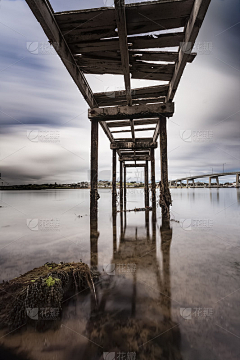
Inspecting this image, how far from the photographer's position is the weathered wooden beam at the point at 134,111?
6.63 metres

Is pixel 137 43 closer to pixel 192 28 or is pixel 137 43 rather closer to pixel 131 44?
pixel 131 44

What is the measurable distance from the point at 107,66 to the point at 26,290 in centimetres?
568

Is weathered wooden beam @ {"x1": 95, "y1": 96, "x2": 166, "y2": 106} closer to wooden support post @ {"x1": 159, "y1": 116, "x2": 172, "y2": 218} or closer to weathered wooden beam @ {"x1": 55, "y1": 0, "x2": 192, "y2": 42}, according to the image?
wooden support post @ {"x1": 159, "y1": 116, "x2": 172, "y2": 218}

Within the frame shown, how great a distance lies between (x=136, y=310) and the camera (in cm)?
204

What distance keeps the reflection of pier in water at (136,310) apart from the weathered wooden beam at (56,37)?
4934 mm

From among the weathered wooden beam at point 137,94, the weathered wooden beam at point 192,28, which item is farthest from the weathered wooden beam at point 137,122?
the weathered wooden beam at point 192,28

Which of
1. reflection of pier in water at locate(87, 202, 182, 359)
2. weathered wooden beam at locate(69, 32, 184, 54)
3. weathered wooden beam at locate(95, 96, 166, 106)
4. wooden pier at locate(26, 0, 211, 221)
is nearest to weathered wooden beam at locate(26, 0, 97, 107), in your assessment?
wooden pier at locate(26, 0, 211, 221)

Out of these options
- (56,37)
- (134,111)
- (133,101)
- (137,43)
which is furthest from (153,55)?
(56,37)

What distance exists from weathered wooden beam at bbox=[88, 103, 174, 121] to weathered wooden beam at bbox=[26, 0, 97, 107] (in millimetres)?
1041

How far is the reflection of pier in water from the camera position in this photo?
1604mm

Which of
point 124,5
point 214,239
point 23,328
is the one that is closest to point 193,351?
point 23,328

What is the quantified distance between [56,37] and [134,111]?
11.2ft

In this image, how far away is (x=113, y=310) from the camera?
2049mm

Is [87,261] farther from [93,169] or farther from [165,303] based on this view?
[93,169]
